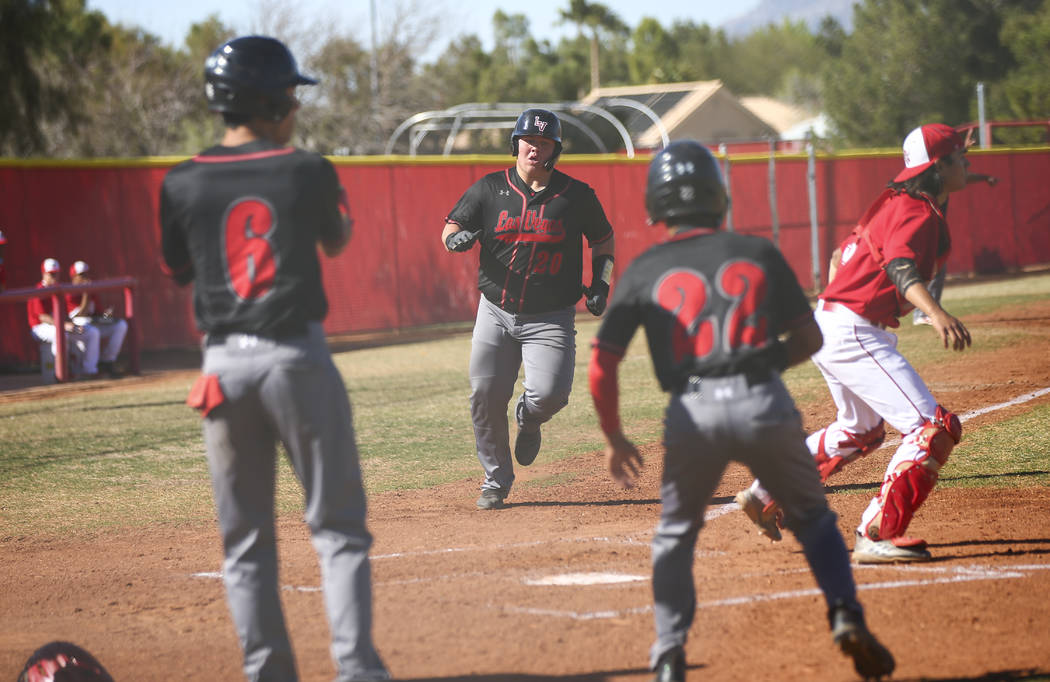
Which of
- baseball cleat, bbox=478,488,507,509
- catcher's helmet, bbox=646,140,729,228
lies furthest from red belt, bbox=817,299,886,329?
baseball cleat, bbox=478,488,507,509

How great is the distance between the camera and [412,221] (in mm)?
20750

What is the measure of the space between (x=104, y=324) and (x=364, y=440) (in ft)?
24.6

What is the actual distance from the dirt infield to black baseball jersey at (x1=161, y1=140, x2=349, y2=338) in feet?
4.75

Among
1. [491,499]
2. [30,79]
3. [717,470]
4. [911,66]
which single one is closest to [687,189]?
[717,470]

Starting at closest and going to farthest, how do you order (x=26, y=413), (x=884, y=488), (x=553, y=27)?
(x=884, y=488)
(x=26, y=413)
(x=553, y=27)

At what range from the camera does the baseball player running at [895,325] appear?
5.25 m

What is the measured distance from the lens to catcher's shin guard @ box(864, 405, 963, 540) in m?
5.26

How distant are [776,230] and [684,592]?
71.1ft

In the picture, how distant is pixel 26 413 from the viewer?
12.4 metres

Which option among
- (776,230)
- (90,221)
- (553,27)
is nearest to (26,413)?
(90,221)

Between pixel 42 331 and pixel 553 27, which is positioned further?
pixel 553 27

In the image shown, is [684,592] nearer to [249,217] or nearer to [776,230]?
[249,217]

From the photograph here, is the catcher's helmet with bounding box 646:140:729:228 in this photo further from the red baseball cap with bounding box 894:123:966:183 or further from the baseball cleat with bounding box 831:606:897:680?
the red baseball cap with bounding box 894:123:966:183

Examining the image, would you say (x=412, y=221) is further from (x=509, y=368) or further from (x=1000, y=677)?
(x=1000, y=677)
